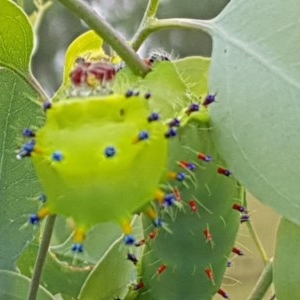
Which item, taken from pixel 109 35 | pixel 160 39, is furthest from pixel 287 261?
pixel 160 39

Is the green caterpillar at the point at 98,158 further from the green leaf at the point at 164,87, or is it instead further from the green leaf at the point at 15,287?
the green leaf at the point at 15,287

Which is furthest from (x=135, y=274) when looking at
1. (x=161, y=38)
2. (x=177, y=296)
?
(x=161, y=38)

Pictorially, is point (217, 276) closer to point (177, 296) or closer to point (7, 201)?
point (177, 296)

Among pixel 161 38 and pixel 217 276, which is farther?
pixel 161 38

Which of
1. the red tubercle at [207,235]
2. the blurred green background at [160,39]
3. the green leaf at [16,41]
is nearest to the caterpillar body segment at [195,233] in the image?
the red tubercle at [207,235]

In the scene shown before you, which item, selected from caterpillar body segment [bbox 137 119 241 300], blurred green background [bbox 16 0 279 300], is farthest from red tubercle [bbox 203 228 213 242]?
blurred green background [bbox 16 0 279 300]
